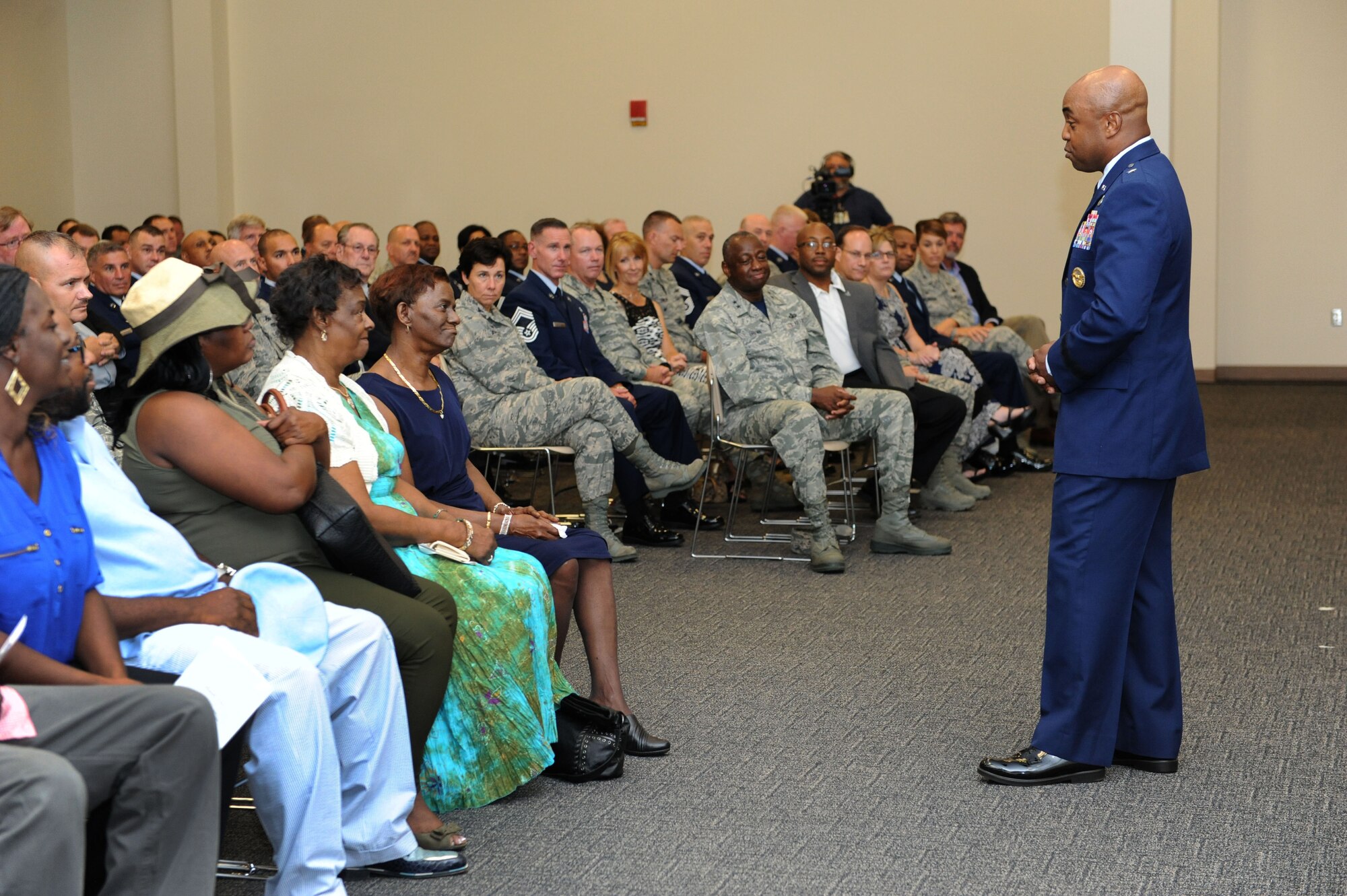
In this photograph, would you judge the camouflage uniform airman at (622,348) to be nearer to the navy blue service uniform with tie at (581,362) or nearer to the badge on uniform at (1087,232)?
the navy blue service uniform with tie at (581,362)

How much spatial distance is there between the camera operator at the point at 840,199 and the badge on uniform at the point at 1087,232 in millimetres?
6323

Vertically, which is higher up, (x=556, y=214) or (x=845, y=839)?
(x=556, y=214)

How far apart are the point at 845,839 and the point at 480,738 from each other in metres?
0.77

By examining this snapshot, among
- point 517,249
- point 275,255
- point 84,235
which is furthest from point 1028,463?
point 84,235

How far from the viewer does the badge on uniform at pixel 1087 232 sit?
9.26 feet

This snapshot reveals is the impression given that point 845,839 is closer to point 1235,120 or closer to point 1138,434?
point 1138,434

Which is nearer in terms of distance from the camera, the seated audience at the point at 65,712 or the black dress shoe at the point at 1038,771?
the seated audience at the point at 65,712

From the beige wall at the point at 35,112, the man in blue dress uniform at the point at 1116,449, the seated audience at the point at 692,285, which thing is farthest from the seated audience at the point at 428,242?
the man in blue dress uniform at the point at 1116,449

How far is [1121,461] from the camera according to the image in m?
2.79

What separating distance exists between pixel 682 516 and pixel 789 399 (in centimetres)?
88

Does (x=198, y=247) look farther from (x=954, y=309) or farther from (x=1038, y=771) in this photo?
(x=1038, y=771)

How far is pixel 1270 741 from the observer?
3.12m

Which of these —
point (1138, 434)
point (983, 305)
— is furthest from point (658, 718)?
point (983, 305)

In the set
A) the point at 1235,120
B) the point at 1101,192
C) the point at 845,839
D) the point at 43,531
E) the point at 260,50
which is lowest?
the point at 845,839
